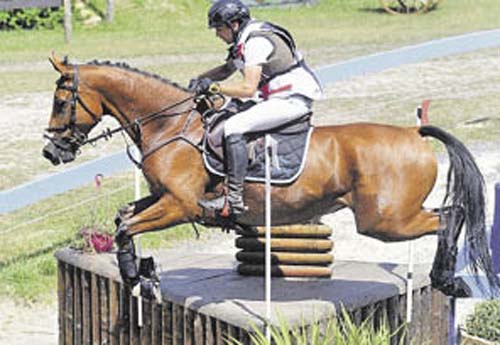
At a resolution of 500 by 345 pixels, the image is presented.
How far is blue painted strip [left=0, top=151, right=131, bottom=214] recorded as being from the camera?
1219 centimetres

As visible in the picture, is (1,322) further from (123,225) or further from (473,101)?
(473,101)

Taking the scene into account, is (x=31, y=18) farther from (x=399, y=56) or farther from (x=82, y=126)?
(x=82, y=126)

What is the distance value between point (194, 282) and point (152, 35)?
2052cm

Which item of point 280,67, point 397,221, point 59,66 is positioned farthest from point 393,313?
point 59,66

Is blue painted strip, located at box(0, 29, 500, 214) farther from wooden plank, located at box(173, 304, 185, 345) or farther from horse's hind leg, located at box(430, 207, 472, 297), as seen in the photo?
horse's hind leg, located at box(430, 207, 472, 297)

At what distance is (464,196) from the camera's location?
272 inches

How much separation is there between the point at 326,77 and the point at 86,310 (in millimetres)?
11655

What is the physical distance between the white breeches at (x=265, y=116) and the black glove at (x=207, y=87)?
0.77ft

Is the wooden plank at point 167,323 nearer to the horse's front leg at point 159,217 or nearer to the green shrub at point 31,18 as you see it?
the horse's front leg at point 159,217

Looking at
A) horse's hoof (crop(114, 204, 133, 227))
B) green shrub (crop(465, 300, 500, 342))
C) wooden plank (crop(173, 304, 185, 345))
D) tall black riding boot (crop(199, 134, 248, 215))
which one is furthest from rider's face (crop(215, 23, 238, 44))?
green shrub (crop(465, 300, 500, 342))

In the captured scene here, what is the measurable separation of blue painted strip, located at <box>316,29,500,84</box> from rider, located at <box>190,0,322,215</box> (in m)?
11.9

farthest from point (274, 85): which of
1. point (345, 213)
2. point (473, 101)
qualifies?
point (473, 101)

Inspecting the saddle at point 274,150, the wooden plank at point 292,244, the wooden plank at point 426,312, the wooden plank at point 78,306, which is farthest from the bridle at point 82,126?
the wooden plank at point 426,312

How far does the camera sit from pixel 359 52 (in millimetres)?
24141
